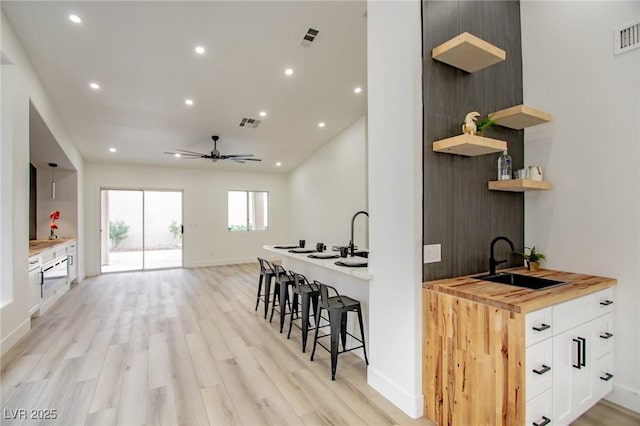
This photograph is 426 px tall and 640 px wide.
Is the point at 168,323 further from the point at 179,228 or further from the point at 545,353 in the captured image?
the point at 179,228

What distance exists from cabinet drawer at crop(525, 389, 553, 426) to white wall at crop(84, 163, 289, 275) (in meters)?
8.38

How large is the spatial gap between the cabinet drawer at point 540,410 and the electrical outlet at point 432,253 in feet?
2.91

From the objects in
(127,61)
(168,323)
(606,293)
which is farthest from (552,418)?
(127,61)

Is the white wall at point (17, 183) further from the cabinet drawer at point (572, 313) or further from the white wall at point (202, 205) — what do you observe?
the cabinet drawer at point (572, 313)

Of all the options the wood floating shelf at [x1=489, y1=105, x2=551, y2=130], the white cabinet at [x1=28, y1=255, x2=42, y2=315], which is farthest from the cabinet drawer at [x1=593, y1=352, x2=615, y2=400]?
the white cabinet at [x1=28, y1=255, x2=42, y2=315]

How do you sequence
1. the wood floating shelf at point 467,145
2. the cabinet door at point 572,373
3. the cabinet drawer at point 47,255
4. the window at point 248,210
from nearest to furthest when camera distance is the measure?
the cabinet door at point 572,373 < the wood floating shelf at point 467,145 < the cabinet drawer at point 47,255 < the window at point 248,210

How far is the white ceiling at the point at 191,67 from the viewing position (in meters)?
3.27

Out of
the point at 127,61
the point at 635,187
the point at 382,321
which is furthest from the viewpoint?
the point at 127,61

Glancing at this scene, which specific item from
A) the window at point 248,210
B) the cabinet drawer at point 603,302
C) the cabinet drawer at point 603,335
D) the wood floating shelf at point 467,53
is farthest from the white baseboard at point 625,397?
the window at point 248,210

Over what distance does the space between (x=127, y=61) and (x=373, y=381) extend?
4.60 metres

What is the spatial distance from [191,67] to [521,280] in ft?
14.8

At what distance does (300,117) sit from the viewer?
20.0ft

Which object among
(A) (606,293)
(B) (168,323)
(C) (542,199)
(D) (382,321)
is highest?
(C) (542,199)

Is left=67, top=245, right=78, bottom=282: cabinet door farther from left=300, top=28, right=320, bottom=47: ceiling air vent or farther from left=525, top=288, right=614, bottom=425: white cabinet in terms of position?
left=525, top=288, right=614, bottom=425: white cabinet
